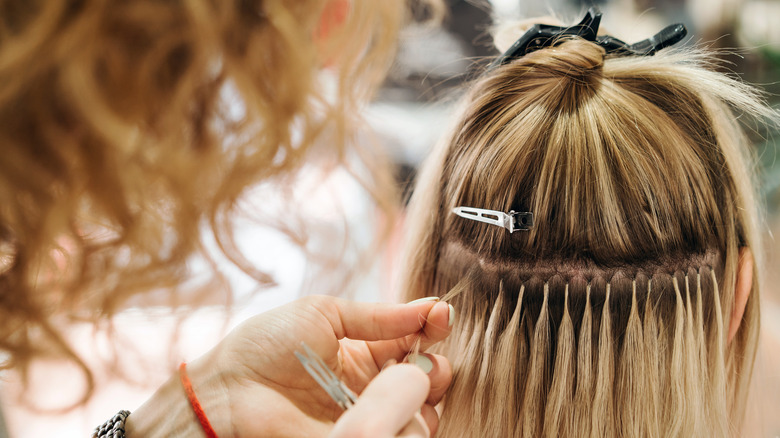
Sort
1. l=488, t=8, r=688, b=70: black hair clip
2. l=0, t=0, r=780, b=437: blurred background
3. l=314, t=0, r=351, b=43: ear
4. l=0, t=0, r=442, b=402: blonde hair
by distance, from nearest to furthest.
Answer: l=0, t=0, r=442, b=402: blonde hair, l=314, t=0, r=351, b=43: ear, l=488, t=8, r=688, b=70: black hair clip, l=0, t=0, r=780, b=437: blurred background

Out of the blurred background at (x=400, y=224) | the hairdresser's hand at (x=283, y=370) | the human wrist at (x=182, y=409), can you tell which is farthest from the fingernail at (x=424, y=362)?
the human wrist at (x=182, y=409)

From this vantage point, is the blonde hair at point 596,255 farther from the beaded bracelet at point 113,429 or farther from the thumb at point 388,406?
the beaded bracelet at point 113,429

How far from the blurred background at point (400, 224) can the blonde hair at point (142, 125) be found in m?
0.25

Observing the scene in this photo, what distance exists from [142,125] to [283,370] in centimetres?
40

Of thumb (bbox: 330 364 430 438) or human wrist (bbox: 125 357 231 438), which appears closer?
thumb (bbox: 330 364 430 438)

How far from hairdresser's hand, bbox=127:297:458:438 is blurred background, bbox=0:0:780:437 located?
0.08 m

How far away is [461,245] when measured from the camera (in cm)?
75

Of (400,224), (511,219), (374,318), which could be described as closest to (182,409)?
(374,318)

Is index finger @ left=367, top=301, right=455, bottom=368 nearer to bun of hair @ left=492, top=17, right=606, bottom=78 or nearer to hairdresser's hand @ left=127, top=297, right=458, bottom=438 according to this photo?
hairdresser's hand @ left=127, top=297, right=458, bottom=438

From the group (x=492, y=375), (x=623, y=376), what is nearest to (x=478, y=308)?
(x=492, y=375)

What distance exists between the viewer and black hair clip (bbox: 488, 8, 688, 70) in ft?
2.52

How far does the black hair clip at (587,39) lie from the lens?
77 centimetres

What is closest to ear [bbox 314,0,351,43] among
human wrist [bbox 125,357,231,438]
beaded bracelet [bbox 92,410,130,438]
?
human wrist [bbox 125,357,231,438]

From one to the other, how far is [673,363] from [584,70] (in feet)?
1.42
